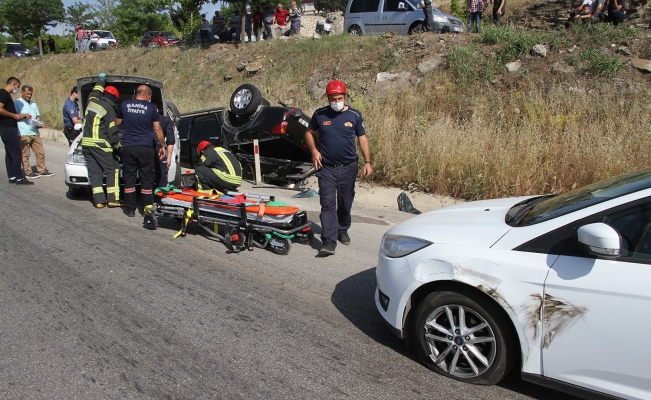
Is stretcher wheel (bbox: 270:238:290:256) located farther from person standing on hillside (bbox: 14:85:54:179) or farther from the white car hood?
person standing on hillside (bbox: 14:85:54:179)

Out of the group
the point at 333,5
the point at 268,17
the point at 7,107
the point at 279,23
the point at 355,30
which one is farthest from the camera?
the point at 333,5

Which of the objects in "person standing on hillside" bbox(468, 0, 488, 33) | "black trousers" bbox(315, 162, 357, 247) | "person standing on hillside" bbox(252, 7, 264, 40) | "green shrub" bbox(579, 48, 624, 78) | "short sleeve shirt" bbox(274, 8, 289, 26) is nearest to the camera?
"black trousers" bbox(315, 162, 357, 247)

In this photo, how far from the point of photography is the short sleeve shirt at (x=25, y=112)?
1046cm

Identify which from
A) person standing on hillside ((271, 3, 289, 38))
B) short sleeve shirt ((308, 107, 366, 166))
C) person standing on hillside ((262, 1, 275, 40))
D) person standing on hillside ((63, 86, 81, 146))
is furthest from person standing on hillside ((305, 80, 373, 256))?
person standing on hillside ((262, 1, 275, 40))

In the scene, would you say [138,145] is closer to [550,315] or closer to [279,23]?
[550,315]

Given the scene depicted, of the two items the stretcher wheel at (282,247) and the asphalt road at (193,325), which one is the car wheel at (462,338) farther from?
the stretcher wheel at (282,247)

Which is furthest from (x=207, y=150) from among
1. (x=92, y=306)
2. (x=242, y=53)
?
(x=242, y=53)

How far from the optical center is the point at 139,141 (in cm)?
780

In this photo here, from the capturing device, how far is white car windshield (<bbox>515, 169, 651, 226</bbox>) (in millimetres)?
3285

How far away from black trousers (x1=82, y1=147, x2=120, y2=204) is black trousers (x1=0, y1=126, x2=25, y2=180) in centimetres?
234

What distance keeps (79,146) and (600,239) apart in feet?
27.7

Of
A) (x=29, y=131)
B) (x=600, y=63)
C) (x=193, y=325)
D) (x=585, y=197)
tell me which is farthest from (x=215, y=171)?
(x=600, y=63)

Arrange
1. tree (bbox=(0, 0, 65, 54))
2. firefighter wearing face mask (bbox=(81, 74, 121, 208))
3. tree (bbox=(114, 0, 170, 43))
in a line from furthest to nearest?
tree (bbox=(114, 0, 170, 43)), tree (bbox=(0, 0, 65, 54)), firefighter wearing face mask (bbox=(81, 74, 121, 208))

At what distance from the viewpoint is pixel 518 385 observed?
11.7ft
